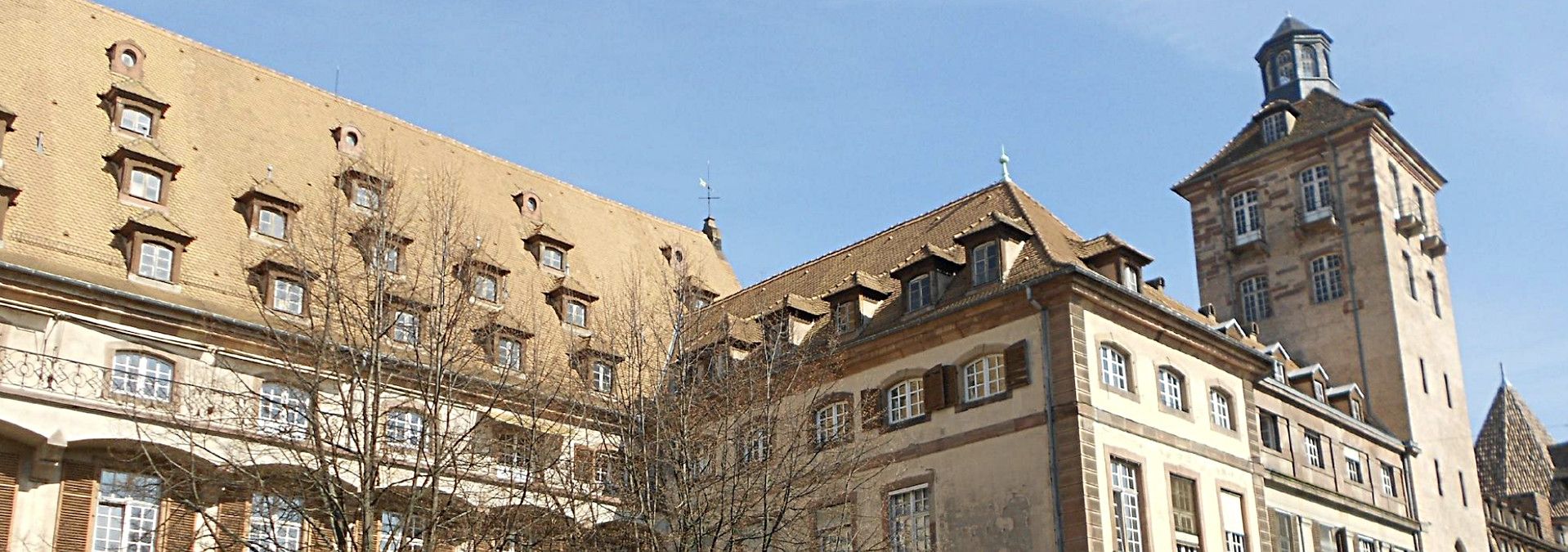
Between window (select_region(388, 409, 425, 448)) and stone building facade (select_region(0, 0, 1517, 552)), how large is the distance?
42cm

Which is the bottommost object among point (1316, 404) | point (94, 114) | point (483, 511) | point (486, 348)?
point (483, 511)

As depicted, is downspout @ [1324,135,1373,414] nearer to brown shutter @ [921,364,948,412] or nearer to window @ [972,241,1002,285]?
window @ [972,241,1002,285]

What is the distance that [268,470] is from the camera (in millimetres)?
22859

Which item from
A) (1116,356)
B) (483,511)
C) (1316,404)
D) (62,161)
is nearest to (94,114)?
(62,161)

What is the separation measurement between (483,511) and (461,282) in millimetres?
3261

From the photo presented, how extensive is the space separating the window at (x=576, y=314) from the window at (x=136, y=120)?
9.73 meters

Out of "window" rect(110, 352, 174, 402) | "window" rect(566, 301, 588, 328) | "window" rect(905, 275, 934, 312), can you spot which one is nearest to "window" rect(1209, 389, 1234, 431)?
"window" rect(905, 275, 934, 312)

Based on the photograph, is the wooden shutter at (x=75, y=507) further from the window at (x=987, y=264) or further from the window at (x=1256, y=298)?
the window at (x=1256, y=298)

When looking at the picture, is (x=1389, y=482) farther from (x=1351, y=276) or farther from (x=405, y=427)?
(x=405, y=427)

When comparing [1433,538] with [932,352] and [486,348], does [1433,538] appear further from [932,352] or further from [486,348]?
[486,348]

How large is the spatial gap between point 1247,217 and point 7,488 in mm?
37782

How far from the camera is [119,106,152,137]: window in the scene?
29.7m

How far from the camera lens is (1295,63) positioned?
54.3 meters

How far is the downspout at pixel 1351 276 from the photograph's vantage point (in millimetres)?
45438
